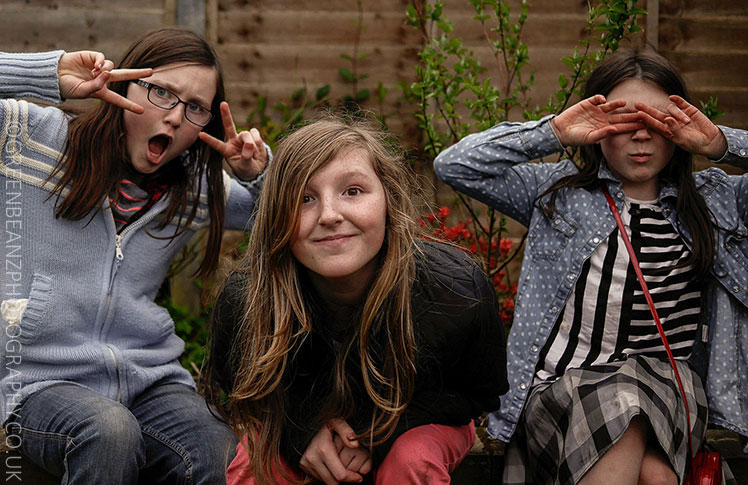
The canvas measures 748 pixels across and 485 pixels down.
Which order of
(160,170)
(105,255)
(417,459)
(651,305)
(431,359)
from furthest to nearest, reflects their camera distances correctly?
(160,170)
(105,255)
(651,305)
(431,359)
(417,459)

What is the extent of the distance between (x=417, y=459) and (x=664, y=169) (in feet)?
4.21

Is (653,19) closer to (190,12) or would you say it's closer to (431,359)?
(190,12)

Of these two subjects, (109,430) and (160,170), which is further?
(160,170)

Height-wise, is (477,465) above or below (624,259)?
below

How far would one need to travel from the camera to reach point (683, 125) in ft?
7.92

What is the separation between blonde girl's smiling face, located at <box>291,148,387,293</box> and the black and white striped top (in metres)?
0.73

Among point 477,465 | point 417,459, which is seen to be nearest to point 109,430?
point 417,459

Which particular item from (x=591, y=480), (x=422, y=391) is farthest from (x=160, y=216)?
(x=591, y=480)

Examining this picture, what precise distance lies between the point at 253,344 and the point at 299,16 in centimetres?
267

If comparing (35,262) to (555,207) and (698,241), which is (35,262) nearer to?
(555,207)

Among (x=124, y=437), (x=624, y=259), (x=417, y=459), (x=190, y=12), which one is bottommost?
(x=124, y=437)

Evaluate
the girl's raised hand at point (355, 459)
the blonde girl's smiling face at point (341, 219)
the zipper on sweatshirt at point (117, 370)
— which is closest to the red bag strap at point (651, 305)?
the blonde girl's smiling face at point (341, 219)

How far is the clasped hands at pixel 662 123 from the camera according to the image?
2396mm

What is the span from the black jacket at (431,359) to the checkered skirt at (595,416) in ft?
0.58
